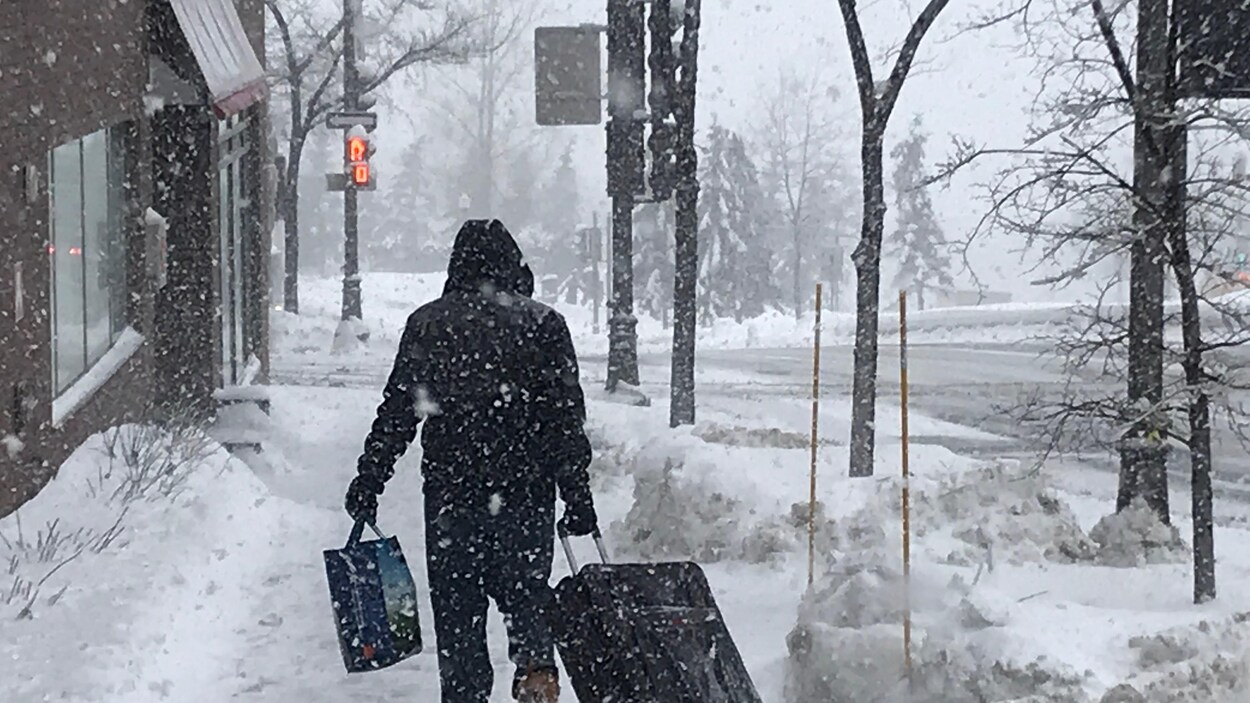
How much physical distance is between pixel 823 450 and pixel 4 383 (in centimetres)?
893

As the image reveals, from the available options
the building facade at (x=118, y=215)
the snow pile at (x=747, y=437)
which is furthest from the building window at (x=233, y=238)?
the snow pile at (x=747, y=437)

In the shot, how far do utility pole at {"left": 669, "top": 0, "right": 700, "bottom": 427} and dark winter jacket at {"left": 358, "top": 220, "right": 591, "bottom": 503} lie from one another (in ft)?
32.9

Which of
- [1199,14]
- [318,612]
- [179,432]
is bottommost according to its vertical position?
[318,612]

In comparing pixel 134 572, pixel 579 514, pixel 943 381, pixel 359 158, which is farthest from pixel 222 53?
pixel 943 381

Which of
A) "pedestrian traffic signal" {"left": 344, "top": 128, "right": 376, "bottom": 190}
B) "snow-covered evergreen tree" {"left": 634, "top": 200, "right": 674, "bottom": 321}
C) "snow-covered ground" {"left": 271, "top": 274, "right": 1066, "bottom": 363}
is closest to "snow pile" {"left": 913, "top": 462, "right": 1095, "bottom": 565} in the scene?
"pedestrian traffic signal" {"left": 344, "top": 128, "right": 376, "bottom": 190}

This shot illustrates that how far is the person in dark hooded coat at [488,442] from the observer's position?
559 cm

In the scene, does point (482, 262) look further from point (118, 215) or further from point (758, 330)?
point (758, 330)

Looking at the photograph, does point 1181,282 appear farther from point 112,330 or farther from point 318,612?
point 112,330

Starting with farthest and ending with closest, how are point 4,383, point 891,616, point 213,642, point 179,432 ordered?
point 179,432
point 4,383
point 213,642
point 891,616

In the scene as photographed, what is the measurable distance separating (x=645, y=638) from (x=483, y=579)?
0.74 m

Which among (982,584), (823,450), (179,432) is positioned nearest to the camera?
(982,584)

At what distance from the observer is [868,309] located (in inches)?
482

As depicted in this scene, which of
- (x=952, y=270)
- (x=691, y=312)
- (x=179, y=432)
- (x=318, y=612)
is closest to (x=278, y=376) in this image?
(x=691, y=312)

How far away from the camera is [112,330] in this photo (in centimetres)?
1279
